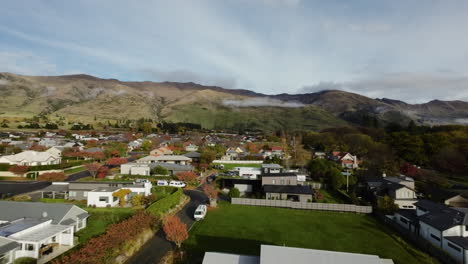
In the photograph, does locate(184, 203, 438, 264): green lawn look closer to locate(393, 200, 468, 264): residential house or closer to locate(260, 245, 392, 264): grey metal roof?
locate(393, 200, 468, 264): residential house

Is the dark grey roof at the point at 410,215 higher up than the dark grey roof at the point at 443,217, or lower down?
lower down

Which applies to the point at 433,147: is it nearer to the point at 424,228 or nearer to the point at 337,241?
the point at 424,228

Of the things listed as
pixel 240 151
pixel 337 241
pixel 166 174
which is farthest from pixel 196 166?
pixel 337 241

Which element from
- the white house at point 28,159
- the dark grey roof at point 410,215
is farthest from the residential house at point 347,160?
the white house at point 28,159

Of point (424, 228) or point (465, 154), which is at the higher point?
point (465, 154)

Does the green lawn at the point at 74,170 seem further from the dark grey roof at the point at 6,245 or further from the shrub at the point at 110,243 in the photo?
the dark grey roof at the point at 6,245

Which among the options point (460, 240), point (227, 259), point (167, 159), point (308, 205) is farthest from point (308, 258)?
point (167, 159)

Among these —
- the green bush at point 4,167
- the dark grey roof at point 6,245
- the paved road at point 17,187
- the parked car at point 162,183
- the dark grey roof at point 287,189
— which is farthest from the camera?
the green bush at point 4,167
